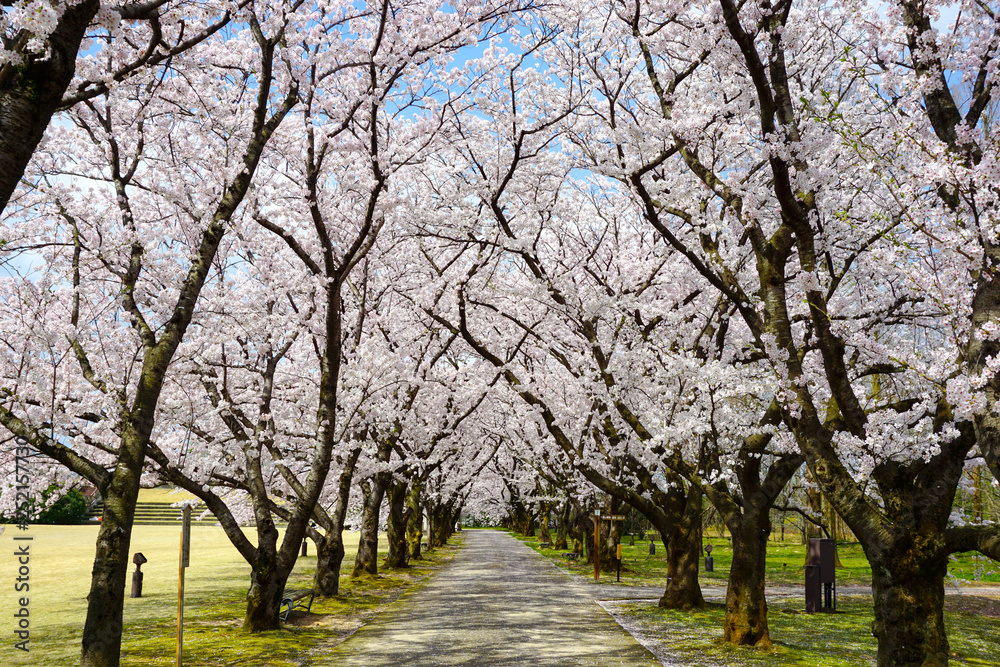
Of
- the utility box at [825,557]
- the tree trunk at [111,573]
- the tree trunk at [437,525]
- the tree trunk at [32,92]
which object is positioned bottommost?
the tree trunk at [437,525]

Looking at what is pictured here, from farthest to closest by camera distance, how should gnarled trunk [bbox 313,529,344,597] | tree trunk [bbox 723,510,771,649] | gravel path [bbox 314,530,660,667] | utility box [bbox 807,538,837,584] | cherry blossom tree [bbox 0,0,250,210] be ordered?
1. gnarled trunk [bbox 313,529,344,597]
2. utility box [bbox 807,538,837,584]
3. tree trunk [bbox 723,510,771,649]
4. gravel path [bbox 314,530,660,667]
5. cherry blossom tree [bbox 0,0,250,210]

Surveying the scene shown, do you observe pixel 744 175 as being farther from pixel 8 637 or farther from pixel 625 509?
pixel 625 509

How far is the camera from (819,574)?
17391mm

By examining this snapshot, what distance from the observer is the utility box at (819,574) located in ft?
56.9

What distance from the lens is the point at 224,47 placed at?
10.9 meters

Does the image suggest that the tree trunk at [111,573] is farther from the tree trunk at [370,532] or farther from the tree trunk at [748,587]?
the tree trunk at [370,532]

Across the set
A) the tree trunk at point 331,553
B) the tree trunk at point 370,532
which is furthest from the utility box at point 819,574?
the tree trunk at point 370,532

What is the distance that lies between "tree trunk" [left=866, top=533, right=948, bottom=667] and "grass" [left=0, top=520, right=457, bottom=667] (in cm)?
787

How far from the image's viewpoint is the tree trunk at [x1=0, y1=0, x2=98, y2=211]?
4.05m

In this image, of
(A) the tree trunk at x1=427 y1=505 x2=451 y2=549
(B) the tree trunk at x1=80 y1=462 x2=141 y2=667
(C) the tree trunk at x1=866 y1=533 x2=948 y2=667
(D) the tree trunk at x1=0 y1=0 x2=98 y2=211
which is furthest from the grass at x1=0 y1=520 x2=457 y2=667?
(A) the tree trunk at x1=427 y1=505 x2=451 y2=549

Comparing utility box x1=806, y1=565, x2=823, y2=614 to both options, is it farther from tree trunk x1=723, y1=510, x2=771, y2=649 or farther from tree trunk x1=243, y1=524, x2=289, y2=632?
tree trunk x1=243, y1=524, x2=289, y2=632

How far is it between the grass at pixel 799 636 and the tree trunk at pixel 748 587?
324 millimetres

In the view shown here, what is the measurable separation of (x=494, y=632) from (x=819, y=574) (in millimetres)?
9136

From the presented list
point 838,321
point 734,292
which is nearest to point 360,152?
point 734,292
